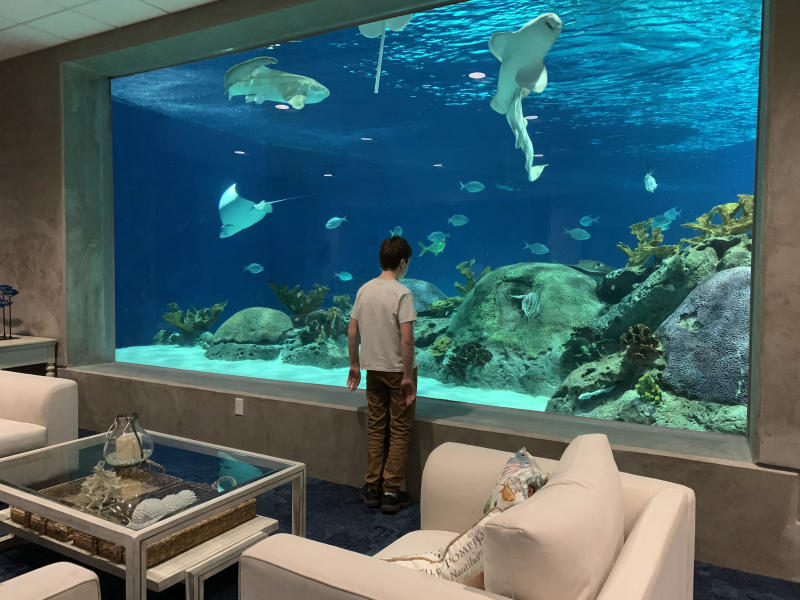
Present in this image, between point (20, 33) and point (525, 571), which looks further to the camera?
point (20, 33)

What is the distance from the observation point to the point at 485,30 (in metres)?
5.10

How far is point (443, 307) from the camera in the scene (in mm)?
5297

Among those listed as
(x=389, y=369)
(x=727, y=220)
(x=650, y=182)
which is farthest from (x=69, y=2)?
(x=727, y=220)

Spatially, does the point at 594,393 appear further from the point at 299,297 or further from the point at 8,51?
the point at 8,51

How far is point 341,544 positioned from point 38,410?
2.01 m

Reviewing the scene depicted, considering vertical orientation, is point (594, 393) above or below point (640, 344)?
below

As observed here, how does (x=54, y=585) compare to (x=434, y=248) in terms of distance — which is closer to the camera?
(x=54, y=585)

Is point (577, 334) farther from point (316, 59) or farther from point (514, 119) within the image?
point (316, 59)

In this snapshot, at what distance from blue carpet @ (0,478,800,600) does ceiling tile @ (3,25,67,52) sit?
158 inches

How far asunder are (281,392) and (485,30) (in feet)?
11.9

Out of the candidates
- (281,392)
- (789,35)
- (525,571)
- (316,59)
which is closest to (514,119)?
(316,59)

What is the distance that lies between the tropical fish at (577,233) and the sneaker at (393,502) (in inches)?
99.3

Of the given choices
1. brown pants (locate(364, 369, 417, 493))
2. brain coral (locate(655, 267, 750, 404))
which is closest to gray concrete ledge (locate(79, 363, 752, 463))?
brown pants (locate(364, 369, 417, 493))

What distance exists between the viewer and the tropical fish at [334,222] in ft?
17.9
